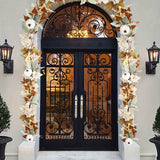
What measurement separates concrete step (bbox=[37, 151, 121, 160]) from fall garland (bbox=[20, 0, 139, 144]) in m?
0.70

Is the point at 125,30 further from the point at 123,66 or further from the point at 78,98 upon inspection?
the point at 78,98

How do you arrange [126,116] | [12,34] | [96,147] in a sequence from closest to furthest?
[126,116]
[12,34]
[96,147]

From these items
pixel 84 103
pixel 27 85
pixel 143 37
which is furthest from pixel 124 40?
pixel 27 85

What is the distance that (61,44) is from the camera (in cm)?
532

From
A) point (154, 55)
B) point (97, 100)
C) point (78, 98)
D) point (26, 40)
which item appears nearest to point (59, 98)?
point (78, 98)

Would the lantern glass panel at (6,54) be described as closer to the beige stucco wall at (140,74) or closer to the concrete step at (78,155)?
the beige stucco wall at (140,74)

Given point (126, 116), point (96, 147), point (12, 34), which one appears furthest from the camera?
point (96, 147)

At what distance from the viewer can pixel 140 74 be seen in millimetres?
4953

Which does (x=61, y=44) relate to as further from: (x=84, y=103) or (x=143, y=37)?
(x=143, y=37)

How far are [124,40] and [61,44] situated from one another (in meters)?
1.50

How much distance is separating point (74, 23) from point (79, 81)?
1.35 metres

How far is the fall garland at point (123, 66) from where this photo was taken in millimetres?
4438

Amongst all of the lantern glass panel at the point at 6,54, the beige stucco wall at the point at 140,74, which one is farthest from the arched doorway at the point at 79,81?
the lantern glass panel at the point at 6,54

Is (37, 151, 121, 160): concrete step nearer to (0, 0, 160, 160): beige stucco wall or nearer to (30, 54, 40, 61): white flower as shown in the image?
(0, 0, 160, 160): beige stucco wall
